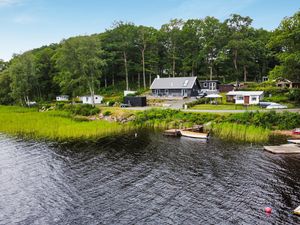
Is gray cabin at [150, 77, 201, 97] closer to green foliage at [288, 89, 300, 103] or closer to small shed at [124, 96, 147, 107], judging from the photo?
small shed at [124, 96, 147, 107]

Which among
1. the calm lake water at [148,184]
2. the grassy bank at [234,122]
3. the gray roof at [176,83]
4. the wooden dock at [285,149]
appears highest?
the gray roof at [176,83]

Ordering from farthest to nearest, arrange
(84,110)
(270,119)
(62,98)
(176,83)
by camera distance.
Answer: (62,98) → (176,83) → (84,110) → (270,119)

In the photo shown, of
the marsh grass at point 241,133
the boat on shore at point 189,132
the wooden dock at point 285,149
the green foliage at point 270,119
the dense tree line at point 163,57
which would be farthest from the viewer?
the dense tree line at point 163,57

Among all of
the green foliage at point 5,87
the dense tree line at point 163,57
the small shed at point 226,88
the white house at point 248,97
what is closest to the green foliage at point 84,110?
the dense tree line at point 163,57

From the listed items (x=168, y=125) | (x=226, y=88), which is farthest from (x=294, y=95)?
(x=168, y=125)

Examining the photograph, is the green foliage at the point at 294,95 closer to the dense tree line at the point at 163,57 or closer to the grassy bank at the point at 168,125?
the grassy bank at the point at 168,125

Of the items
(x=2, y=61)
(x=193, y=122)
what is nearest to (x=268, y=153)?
(x=193, y=122)

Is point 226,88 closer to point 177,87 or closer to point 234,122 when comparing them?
point 177,87
